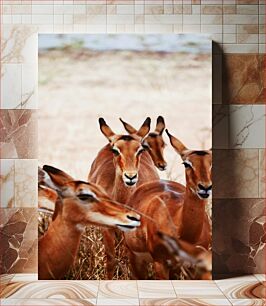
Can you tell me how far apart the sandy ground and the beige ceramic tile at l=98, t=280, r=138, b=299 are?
23.4 inches

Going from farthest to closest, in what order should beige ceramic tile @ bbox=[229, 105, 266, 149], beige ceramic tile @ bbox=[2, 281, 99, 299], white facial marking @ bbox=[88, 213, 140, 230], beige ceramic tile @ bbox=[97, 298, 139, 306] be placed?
beige ceramic tile @ bbox=[229, 105, 266, 149] → white facial marking @ bbox=[88, 213, 140, 230] → beige ceramic tile @ bbox=[2, 281, 99, 299] → beige ceramic tile @ bbox=[97, 298, 139, 306]

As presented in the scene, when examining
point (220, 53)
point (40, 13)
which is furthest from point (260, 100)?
point (40, 13)

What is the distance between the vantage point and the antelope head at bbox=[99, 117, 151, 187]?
3406 mm

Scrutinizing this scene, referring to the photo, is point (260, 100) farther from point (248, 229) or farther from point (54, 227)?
point (54, 227)

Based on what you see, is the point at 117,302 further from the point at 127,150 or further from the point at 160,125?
the point at 160,125

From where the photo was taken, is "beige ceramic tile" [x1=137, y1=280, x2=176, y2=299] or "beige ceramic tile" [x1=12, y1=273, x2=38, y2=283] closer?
"beige ceramic tile" [x1=137, y1=280, x2=176, y2=299]

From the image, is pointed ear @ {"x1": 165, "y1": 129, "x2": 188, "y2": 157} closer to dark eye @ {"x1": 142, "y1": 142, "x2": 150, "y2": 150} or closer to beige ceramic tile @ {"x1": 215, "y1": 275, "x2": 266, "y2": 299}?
dark eye @ {"x1": 142, "y1": 142, "x2": 150, "y2": 150}

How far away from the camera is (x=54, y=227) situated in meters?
3.41

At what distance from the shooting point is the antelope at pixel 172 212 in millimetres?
3398

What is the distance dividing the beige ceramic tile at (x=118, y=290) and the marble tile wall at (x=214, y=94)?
1.61 ft

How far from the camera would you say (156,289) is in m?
3.22

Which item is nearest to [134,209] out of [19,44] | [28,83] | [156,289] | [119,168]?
[119,168]

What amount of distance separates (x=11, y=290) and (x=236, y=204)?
1263mm

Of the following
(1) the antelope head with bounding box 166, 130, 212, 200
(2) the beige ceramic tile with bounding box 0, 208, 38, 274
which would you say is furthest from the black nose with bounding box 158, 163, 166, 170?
(2) the beige ceramic tile with bounding box 0, 208, 38, 274
